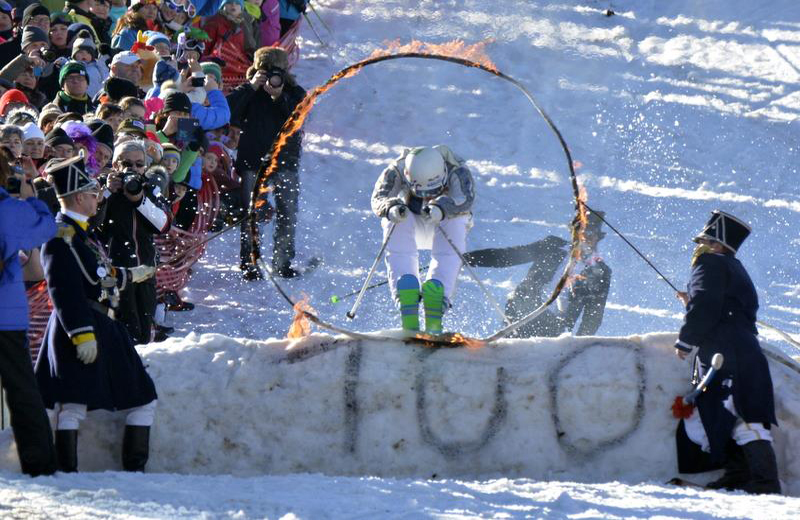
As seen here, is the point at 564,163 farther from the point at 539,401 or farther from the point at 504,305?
the point at 539,401

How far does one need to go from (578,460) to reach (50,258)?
2.90 m

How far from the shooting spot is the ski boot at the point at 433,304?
8062mm

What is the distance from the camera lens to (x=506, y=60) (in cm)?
1619

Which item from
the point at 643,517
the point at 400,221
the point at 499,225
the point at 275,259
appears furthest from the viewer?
the point at 499,225

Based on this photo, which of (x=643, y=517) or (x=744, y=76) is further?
(x=744, y=76)

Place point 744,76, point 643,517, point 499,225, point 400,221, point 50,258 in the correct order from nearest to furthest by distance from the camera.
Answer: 1. point 643,517
2. point 50,258
3. point 400,221
4. point 499,225
5. point 744,76

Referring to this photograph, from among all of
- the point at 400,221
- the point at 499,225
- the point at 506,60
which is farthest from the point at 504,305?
the point at 506,60

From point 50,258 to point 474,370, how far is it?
231cm

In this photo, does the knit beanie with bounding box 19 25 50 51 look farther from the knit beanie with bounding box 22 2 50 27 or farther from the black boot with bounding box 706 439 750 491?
the black boot with bounding box 706 439 750 491

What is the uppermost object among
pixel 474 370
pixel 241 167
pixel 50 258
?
pixel 241 167

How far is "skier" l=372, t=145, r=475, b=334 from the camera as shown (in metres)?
8.30

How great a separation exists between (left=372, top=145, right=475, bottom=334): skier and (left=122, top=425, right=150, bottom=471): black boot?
1731 millimetres

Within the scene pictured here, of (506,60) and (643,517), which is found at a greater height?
(506,60)

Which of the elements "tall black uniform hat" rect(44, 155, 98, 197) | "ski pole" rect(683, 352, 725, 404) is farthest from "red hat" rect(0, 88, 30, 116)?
"ski pole" rect(683, 352, 725, 404)
